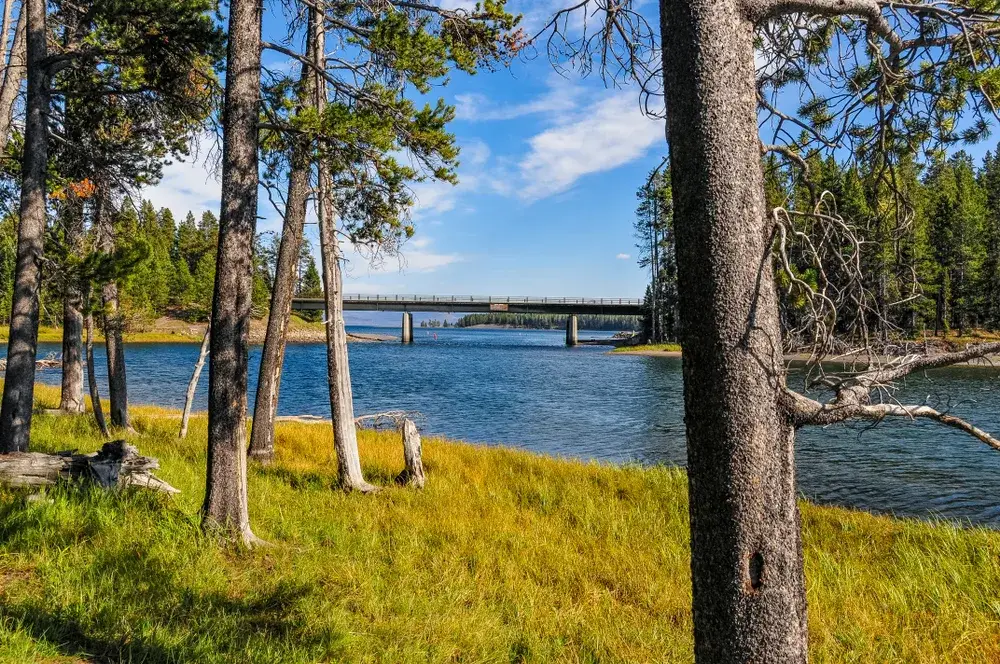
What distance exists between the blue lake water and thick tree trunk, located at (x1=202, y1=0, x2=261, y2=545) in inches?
229

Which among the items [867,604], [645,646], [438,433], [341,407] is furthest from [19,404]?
[438,433]

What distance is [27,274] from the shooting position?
7.76m

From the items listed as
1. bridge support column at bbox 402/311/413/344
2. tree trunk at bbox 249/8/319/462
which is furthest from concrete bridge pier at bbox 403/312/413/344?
tree trunk at bbox 249/8/319/462

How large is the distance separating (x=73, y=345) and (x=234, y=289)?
10.7m

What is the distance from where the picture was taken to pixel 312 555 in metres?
5.88

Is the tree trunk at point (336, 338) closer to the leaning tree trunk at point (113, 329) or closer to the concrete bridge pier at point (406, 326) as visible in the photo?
the leaning tree trunk at point (113, 329)

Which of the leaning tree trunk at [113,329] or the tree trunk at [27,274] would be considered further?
the leaning tree trunk at [113,329]

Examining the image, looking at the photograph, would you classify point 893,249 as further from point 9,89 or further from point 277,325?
point 9,89

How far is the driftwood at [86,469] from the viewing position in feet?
22.3

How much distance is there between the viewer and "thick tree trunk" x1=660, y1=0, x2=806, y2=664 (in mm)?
2227

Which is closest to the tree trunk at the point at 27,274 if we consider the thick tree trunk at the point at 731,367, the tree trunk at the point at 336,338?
the tree trunk at the point at 336,338

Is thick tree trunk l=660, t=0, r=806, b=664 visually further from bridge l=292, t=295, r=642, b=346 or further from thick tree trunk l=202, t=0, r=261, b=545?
bridge l=292, t=295, r=642, b=346

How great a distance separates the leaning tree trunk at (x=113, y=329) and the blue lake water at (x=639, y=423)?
387 inches

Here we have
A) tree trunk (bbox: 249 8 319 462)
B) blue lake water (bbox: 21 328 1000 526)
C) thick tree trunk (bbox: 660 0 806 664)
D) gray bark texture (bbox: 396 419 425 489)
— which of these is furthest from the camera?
blue lake water (bbox: 21 328 1000 526)
